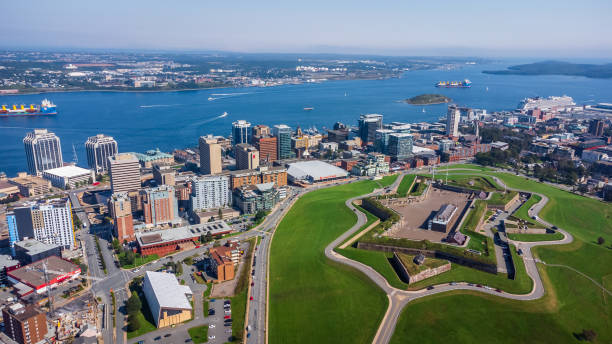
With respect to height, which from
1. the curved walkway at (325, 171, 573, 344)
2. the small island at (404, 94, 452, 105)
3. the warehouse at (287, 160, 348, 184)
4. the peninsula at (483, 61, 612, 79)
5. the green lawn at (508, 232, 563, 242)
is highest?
the peninsula at (483, 61, 612, 79)

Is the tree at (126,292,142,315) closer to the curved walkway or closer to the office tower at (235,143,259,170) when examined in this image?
the curved walkway

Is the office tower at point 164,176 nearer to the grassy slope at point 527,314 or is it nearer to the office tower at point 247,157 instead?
the office tower at point 247,157

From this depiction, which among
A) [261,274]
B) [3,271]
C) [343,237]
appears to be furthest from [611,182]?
[3,271]

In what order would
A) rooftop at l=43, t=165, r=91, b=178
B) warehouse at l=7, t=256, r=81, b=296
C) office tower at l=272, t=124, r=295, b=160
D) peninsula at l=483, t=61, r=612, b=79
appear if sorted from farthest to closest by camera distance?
1. peninsula at l=483, t=61, r=612, b=79
2. office tower at l=272, t=124, r=295, b=160
3. rooftop at l=43, t=165, r=91, b=178
4. warehouse at l=7, t=256, r=81, b=296

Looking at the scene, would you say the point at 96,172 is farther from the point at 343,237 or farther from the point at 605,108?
the point at 605,108

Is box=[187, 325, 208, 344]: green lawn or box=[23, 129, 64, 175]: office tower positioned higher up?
box=[23, 129, 64, 175]: office tower

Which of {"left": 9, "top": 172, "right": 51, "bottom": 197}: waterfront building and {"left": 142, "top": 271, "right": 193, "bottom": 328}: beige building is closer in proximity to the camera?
{"left": 142, "top": 271, "right": 193, "bottom": 328}: beige building

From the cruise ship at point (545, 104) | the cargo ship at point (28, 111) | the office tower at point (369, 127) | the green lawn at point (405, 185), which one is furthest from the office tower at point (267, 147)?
the cruise ship at point (545, 104)

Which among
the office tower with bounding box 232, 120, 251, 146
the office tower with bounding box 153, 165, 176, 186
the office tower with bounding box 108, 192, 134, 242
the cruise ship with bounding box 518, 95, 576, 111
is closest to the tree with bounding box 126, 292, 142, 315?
the office tower with bounding box 108, 192, 134, 242
